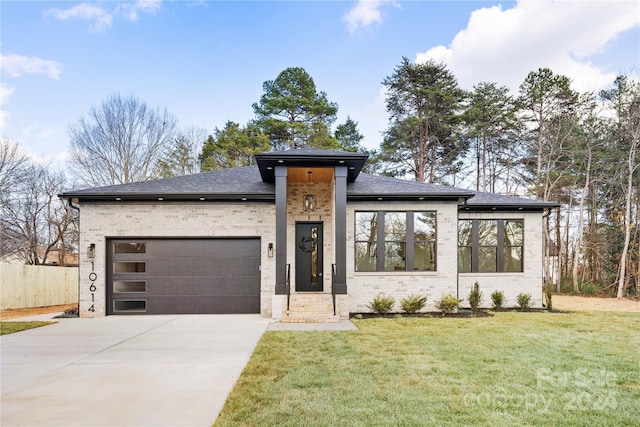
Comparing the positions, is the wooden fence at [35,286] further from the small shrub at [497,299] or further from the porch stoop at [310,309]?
the small shrub at [497,299]

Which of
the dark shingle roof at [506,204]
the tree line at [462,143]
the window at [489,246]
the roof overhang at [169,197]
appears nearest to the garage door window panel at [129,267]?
the roof overhang at [169,197]

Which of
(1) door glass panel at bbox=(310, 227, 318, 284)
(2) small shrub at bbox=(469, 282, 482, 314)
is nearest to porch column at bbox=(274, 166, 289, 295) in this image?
(1) door glass panel at bbox=(310, 227, 318, 284)

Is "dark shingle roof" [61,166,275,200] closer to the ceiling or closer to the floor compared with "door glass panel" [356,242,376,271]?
closer to the ceiling

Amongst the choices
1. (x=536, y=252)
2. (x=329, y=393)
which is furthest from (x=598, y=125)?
(x=329, y=393)

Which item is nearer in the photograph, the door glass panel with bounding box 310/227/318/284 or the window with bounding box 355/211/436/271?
the window with bounding box 355/211/436/271

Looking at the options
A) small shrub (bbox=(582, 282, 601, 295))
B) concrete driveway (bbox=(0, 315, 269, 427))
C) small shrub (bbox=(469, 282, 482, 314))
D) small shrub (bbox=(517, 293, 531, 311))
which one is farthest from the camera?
small shrub (bbox=(582, 282, 601, 295))

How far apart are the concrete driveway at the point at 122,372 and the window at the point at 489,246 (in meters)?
7.04

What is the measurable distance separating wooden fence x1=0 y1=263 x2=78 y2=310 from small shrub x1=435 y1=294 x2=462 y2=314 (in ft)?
46.4

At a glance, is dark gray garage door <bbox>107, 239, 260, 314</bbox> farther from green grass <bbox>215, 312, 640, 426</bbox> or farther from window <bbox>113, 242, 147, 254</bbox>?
green grass <bbox>215, 312, 640, 426</bbox>

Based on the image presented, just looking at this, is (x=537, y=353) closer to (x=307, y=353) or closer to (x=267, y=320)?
(x=307, y=353)

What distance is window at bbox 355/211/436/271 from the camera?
36.6ft

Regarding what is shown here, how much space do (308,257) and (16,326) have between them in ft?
25.1

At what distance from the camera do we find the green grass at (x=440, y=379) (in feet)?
12.0

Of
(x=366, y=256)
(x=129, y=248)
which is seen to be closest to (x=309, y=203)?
(x=366, y=256)
